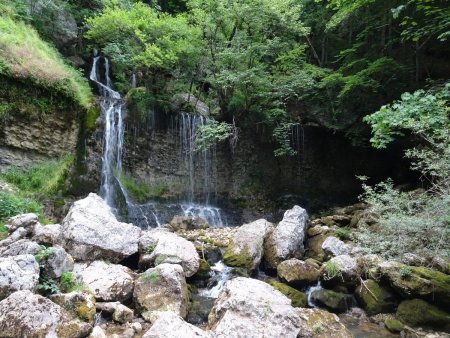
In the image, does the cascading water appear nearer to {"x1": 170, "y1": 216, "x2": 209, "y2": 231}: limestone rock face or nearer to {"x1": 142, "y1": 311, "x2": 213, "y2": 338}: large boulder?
{"x1": 170, "y1": 216, "x2": 209, "y2": 231}: limestone rock face

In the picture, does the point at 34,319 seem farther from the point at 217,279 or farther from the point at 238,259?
the point at 238,259

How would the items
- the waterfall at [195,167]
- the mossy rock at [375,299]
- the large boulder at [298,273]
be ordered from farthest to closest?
1. the waterfall at [195,167]
2. the large boulder at [298,273]
3. the mossy rock at [375,299]

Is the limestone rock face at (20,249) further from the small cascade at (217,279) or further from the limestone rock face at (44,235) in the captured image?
the small cascade at (217,279)

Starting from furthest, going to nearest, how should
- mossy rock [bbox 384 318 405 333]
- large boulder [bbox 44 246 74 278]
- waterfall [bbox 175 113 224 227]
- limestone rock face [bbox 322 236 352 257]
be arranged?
waterfall [bbox 175 113 224 227], limestone rock face [bbox 322 236 352 257], mossy rock [bbox 384 318 405 333], large boulder [bbox 44 246 74 278]

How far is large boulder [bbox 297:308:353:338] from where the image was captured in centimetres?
506

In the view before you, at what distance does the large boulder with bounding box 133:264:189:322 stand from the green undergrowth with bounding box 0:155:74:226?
13.1 ft

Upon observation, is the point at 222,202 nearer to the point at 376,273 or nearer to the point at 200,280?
the point at 200,280

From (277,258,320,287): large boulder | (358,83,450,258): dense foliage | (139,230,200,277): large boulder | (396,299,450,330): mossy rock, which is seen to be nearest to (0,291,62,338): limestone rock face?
(139,230,200,277): large boulder

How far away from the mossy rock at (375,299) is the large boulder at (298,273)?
97cm

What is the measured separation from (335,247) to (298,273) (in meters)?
1.94

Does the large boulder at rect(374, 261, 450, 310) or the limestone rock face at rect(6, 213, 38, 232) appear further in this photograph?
the limestone rock face at rect(6, 213, 38, 232)

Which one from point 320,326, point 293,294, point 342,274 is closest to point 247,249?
point 293,294

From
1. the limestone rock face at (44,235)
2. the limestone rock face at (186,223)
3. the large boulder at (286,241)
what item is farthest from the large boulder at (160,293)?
the limestone rock face at (186,223)

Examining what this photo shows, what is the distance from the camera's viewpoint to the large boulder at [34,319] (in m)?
4.15
